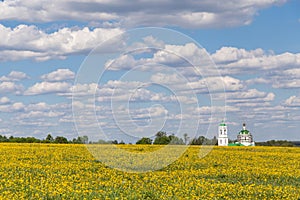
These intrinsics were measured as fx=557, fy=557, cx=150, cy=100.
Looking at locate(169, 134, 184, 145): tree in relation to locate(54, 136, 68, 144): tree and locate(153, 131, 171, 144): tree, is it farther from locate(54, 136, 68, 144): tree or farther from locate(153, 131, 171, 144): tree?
locate(54, 136, 68, 144): tree

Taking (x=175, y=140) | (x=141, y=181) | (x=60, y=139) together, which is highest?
(x=60, y=139)

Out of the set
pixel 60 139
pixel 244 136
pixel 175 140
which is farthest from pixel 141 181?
pixel 244 136

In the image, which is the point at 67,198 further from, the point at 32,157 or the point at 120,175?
the point at 32,157

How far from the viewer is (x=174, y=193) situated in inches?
792

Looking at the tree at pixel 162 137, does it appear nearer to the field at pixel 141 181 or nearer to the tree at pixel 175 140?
the tree at pixel 175 140

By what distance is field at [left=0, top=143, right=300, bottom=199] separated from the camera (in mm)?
19406

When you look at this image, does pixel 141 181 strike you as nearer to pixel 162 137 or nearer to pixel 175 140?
pixel 175 140

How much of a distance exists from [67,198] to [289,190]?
9.60 m

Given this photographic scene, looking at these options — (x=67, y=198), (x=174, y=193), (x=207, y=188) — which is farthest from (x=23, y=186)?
(x=207, y=188)

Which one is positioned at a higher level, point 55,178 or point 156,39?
point 156,39

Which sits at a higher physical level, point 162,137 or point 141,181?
point 162,137

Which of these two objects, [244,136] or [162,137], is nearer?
[162,137]

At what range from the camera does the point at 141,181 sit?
23344 mm

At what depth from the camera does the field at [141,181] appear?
1941cm
